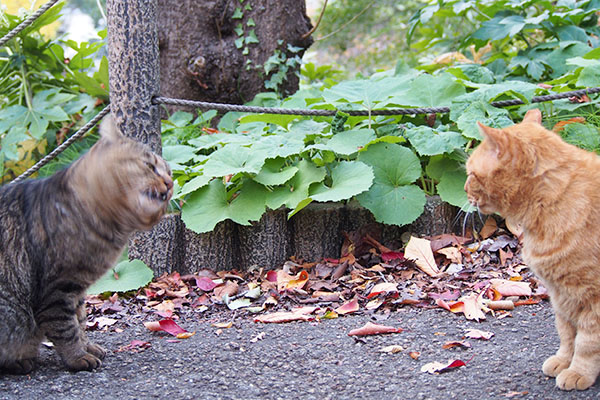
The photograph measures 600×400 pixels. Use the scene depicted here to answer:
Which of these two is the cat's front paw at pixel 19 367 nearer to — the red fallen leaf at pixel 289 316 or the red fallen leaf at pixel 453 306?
the red fallen leaf at pixel 289 316

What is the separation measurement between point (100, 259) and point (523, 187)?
1.65 m

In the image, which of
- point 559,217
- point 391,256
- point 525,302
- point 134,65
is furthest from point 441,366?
point 134,65

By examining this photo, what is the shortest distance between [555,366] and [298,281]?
151cm

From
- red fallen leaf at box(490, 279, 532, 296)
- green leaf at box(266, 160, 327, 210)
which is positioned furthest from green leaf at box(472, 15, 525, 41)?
red fallen leaf at box(490, 279, 532, 296)

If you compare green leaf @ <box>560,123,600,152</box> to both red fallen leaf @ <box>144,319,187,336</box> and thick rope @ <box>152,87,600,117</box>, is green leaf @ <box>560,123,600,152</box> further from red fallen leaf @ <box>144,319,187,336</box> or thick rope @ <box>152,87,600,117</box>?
red fallen leaf @ <box>144,319,187,336</box>

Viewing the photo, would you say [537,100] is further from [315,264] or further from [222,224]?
[222,224]

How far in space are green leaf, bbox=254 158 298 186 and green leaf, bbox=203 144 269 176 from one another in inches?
4.1

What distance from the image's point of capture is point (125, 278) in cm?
338

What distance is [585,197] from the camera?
2.03m

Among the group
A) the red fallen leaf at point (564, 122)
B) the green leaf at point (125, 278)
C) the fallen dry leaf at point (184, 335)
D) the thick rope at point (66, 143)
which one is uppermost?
the thick rope at point (66, 143)

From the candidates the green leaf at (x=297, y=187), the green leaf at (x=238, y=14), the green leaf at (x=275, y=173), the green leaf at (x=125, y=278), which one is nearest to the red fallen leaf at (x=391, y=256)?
the green leaf at (x=297, y=187)

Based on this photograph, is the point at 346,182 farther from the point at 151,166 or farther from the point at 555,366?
the point at 555,366

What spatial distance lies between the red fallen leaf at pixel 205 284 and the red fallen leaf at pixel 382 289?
0.92m

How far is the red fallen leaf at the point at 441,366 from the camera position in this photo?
7.52 feet
